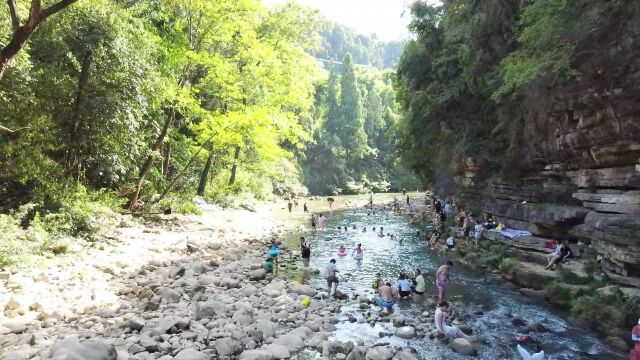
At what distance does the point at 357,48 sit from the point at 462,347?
174680 mm

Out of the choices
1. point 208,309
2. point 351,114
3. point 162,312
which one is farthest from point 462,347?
point 351,114

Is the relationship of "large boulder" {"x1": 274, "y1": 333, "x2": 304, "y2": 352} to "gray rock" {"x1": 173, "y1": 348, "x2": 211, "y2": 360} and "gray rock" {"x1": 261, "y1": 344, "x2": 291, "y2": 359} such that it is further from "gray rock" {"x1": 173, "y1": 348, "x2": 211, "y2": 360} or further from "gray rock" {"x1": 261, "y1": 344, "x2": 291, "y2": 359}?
"gray rock" {"x1": 173, "y1": 348, "x2": 211, "y2": 360}

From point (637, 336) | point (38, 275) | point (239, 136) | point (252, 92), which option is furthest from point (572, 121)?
point (38, 275)

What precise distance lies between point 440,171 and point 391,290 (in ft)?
62.8

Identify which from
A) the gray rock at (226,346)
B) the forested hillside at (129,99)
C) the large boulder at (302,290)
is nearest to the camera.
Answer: the gray rock at (226,346)

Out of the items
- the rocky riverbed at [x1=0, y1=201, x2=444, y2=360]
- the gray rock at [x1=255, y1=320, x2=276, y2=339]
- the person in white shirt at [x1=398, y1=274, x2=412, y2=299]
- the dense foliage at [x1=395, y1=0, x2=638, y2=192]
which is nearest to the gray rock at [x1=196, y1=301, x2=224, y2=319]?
the rocky riverbed at [x1=0, y1=201, x2=444, y2=360]

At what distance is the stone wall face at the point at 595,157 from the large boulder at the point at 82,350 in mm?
13383

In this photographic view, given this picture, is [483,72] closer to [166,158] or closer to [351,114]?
[166,158]

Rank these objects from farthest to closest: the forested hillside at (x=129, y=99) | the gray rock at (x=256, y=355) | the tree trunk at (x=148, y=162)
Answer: the tree trunk at (x=148, y=162) < the forested hillside at (x=129, y=99) < the gray rock at (x=256, y=355)

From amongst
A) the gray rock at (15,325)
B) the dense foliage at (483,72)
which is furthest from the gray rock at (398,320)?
the dense foliage at (483,72)

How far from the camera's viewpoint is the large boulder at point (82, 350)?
778cm

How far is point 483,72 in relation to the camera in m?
21.8

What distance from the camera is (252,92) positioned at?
25391 millimetres

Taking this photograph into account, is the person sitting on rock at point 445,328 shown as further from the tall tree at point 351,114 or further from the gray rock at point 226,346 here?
the tall tree at point 351,114
